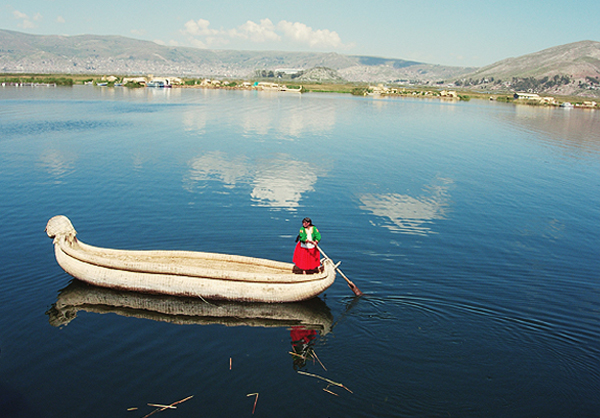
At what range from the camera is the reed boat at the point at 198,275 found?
44.4 ft

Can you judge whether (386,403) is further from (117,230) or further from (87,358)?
(117,230)

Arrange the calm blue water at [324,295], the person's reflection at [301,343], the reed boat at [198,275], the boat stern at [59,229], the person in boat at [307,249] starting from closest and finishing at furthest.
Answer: the calm blue water at [324,295]
the person's reflection at [301,343]
the reed boat at [198,275]
the person in boat at [307,249]
the boat stern at [59,229]

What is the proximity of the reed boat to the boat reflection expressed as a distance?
0.28 metres

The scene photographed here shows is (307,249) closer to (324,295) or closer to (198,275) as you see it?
(324,295)

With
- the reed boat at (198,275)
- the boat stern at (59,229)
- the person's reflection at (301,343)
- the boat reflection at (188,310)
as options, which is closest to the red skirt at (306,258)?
the reed boat at (198,275)

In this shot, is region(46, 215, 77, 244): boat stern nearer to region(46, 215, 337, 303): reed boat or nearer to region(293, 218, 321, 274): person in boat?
region(46, 215, 337, 303): reed boat

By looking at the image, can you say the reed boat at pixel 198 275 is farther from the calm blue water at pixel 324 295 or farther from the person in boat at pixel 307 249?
the calm blue water at pixel 324 295


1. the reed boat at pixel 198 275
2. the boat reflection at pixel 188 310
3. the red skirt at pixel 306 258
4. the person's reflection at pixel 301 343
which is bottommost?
the person's reflection at pixel 301 343

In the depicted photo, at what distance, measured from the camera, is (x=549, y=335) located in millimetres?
12562

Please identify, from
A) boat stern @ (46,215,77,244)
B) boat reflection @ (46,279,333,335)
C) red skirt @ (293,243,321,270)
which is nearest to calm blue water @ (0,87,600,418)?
boat reflection @ (46,279,333,335)

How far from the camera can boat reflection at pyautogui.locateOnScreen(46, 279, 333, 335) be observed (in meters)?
13.0

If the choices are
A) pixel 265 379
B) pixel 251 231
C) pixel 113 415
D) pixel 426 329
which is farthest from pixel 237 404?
pixel 251 231

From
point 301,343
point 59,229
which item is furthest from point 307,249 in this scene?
point 59,229

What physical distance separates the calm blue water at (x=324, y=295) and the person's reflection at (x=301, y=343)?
11 cm
